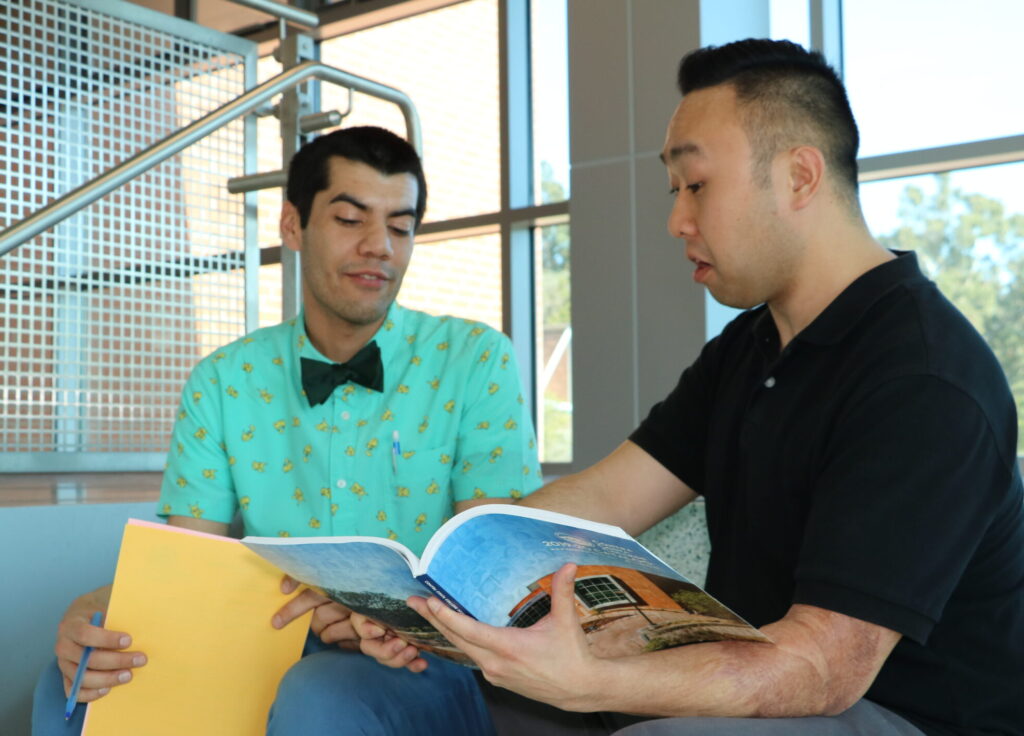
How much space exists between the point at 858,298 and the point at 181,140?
1665mm

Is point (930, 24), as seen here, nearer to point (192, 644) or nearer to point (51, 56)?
point (51, 56)

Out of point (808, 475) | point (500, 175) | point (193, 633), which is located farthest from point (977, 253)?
point (193, 633)

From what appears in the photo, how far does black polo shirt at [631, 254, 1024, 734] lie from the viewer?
3.37 ft

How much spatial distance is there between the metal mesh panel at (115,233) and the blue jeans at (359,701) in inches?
57.8

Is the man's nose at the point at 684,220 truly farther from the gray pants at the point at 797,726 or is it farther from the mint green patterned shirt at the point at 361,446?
the gray pants at the point at 797,726

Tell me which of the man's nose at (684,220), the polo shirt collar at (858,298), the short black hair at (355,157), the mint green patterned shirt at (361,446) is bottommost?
the mint green patterned shirt at (361,446)

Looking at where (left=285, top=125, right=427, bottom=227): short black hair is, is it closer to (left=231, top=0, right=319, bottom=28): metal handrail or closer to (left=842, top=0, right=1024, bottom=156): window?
(left=231, top=0, right=319, bottom=28): metal handrail

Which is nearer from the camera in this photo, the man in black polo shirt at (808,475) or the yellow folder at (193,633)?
the man in black polo shirt at (808,475)

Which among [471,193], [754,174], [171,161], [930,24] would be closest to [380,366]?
[754,174]

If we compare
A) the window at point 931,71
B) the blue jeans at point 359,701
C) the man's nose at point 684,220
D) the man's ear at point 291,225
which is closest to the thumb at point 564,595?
the blue jeans at point 359,701

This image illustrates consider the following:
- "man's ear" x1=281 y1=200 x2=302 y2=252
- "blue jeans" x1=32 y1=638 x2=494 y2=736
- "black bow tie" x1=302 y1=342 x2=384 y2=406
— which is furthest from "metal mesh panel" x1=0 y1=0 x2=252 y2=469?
"blue jeans" x1=32 y1=638 x2=494 y2=736

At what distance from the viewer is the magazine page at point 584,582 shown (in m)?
0.93

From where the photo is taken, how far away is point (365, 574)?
1.03 metres

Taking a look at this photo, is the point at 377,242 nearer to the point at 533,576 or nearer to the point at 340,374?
the point at 340,374
